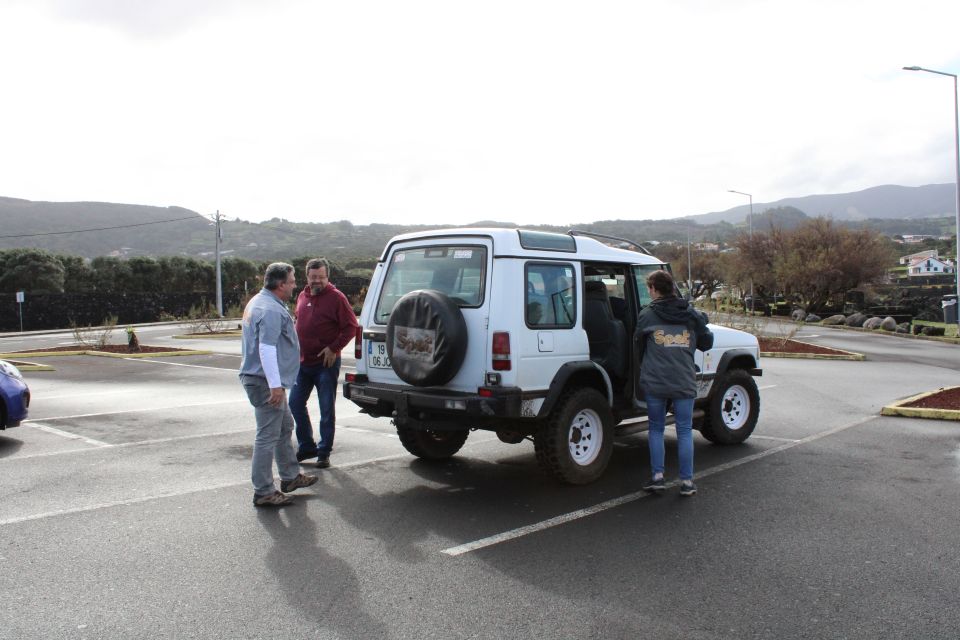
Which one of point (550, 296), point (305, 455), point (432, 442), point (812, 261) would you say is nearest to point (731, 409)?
Result: point (550, 296)

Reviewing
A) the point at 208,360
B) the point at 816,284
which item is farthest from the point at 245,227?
the point at 208,360

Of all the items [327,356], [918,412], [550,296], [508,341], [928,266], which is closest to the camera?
[508,341]

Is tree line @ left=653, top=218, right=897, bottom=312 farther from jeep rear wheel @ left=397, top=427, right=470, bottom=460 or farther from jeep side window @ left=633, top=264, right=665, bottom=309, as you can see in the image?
jeep rear wheel @ left=397, top=427, right=470, bottom=460

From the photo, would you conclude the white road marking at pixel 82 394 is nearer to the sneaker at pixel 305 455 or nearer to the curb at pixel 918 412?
the sneaker at pixel 305 455

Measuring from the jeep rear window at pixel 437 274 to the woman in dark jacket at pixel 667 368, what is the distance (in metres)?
1.46

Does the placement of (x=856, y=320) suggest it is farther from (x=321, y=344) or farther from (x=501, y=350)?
(x=501, y=350)

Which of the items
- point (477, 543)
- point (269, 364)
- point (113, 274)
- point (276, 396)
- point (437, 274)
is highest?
point (113, 274)

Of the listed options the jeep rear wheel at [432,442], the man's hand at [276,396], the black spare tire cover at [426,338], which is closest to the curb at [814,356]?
the jeep rear wheel at [432,442]

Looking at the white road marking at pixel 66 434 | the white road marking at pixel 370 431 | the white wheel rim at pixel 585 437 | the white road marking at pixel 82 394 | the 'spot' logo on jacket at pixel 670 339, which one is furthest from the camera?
the white road marking at pixel 82 394

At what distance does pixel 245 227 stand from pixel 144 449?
200932 mm

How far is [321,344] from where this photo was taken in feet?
24.2

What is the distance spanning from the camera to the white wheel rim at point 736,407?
8430mm

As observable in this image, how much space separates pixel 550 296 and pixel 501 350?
0.77 m

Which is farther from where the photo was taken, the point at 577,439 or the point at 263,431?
the point at 577,439
